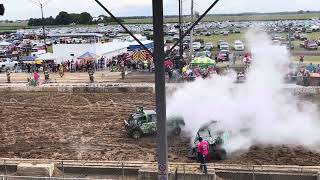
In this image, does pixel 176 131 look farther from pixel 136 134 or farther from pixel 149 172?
pixel 149 172

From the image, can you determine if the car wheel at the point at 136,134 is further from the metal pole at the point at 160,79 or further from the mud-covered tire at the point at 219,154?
the metal pole at the point at 160,79

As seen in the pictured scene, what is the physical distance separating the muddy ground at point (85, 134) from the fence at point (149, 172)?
9.92 ft

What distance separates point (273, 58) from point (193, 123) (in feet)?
44.4

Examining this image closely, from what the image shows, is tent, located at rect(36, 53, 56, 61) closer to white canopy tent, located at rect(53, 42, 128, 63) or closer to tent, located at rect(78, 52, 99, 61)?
white canopy tent, located at rect(53, 42, 128, 63)

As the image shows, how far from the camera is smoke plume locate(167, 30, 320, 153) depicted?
19.3m

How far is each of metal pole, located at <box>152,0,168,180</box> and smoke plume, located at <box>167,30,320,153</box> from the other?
300 inches

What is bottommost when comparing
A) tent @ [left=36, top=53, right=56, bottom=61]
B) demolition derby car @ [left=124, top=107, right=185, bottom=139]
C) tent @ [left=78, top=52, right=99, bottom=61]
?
demolition derby car @ [left=124, top=107, right=185, bottom=139]

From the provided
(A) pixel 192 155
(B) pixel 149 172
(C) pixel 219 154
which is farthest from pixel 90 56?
(B) pixel 149 172

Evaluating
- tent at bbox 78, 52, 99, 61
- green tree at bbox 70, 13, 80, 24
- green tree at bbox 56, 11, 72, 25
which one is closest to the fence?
tent at bbox 78, 52, 99, 61

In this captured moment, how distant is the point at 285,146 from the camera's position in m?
18.4

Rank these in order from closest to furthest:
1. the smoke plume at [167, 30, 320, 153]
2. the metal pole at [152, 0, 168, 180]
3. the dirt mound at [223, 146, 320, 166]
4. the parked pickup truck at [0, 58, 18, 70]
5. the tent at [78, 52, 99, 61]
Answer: the metal pole at [152, 0, 168, 180] < the dirt mound at [223, 146, 320, 166] < the smoke plume at [167, 30, 320, 153] < the tent at [78, 52, 99, 61] < the parked pickup truck at [0, 58, 18, 70]

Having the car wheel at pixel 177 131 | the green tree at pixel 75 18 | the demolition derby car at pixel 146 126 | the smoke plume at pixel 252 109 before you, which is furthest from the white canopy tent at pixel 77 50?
the green tree at pixel 75 18

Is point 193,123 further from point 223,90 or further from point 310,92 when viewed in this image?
point 310,92

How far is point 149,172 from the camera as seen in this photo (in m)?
13.0
